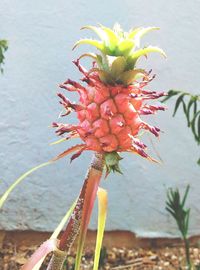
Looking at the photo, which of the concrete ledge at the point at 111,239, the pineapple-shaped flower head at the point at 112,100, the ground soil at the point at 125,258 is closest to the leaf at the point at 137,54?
the pineapple-shaped flower head at the point at 112,100

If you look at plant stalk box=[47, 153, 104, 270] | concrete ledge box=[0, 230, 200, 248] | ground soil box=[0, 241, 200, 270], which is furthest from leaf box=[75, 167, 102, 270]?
concrete ledge box=[0, 230, 200, 248]

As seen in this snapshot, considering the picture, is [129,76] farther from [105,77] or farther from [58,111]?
[58,111]

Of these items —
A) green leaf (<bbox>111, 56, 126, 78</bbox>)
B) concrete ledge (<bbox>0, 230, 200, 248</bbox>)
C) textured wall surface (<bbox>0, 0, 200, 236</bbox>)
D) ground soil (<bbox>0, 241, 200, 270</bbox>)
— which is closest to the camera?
green leaf (<bbox>111, 56, 126, 78</bbox>)

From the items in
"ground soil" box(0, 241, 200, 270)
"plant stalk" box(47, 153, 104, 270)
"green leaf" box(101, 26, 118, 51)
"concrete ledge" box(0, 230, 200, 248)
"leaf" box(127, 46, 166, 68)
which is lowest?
"plant stalk" box(47, 153, 104, 270)

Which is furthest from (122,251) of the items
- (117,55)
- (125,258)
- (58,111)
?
(117,55)

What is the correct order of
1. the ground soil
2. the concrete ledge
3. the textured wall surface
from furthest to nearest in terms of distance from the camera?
the concrete ledge < the ground soil < the textured wall surface

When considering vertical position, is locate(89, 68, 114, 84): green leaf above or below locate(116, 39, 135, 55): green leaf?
below

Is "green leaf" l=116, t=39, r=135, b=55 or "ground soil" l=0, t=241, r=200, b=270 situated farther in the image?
"ground soil" l=0, t=241, r=200, b=270

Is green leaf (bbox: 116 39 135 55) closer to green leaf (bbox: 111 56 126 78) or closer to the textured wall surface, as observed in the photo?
green leaf (bbox: 111 56 126 78)
